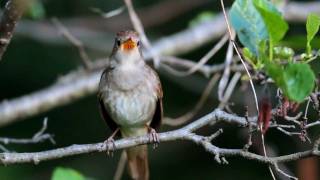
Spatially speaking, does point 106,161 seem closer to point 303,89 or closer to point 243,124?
point 243,124

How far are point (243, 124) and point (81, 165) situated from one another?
3962 mm

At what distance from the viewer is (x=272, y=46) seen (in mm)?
2402

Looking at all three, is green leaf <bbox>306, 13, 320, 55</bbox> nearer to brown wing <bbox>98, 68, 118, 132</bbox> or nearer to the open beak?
the open beak

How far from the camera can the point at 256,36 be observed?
2.46 m

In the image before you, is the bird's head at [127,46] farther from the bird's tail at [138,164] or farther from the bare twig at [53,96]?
the bare twig at [53,96]

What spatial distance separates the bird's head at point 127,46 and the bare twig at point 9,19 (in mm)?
1301

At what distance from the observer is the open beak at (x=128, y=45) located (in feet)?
13.9

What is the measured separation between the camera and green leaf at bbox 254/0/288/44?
7.48ft

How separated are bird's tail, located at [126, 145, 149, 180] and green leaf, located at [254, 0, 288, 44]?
2533 millimetres

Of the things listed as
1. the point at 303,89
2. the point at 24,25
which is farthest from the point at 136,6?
the point at 303,89

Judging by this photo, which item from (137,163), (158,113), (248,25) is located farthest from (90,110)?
(248,25)

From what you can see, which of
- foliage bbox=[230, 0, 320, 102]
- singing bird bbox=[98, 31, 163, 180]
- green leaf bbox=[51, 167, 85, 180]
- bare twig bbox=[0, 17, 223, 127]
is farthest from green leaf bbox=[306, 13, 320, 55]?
bare twig bbox=[0, 17, 223, 127]

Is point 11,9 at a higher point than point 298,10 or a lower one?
higher

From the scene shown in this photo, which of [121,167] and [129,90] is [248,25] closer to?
[129,90]
